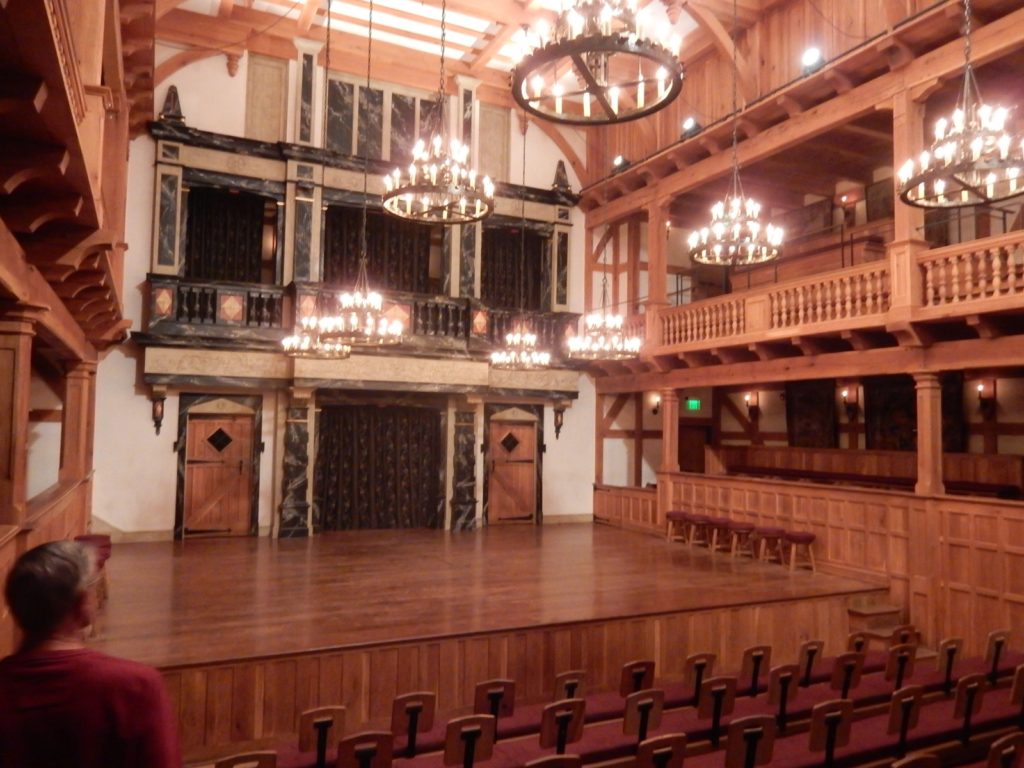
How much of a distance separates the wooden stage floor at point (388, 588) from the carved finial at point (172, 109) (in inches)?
249

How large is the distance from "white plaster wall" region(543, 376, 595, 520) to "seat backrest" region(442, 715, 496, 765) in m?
9.73

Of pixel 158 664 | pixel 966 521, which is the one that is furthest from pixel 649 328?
pixel 158 664

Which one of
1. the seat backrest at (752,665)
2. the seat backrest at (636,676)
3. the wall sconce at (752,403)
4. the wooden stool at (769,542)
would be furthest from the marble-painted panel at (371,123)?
the seat backrest at (752,665)

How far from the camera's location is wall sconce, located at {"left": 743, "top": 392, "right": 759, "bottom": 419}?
1412cm

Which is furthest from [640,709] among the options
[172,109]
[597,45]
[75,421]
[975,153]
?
[172,109]

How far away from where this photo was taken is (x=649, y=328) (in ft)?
39.5

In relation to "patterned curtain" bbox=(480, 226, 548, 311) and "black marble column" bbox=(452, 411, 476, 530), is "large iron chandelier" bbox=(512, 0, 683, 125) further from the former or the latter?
"patterned curtain" bbox=(480, 226, 548, 311)

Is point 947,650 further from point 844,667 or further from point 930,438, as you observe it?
point 930,438

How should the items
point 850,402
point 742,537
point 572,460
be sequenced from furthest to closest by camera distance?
1. point 572,460
2. point 850,402
3. point 742,537

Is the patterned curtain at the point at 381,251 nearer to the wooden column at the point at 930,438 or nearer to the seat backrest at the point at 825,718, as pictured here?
the wooden column at the point at 930,438

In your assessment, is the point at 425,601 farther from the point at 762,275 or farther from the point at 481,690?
the point at 762,275

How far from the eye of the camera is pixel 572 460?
13.9 m

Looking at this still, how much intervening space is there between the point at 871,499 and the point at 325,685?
264 inches

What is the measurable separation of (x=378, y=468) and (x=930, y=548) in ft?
26.9
